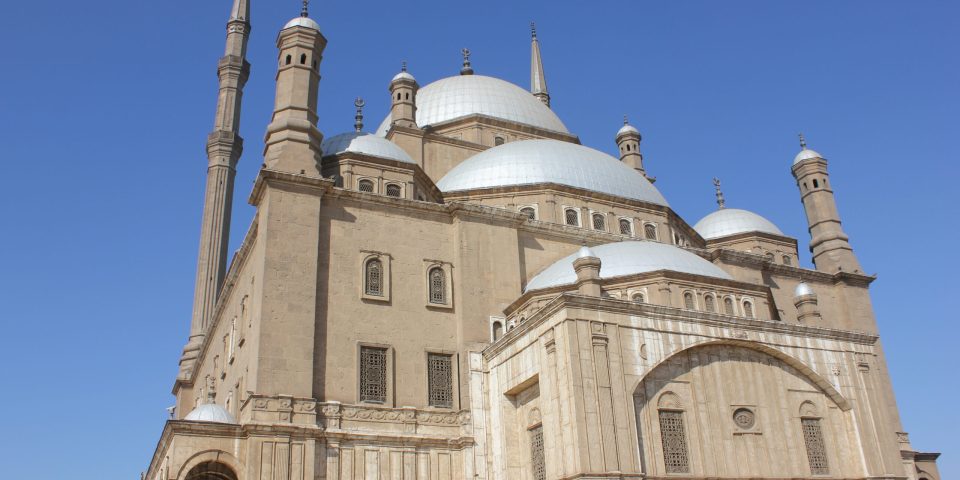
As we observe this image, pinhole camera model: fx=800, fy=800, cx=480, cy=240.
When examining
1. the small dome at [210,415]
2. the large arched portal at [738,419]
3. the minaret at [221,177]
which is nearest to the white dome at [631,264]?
the large arched portal at [738,419]

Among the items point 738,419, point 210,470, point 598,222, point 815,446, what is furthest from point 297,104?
point 815,446

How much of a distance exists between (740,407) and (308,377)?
29.8 feet

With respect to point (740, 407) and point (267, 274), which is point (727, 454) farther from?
point (267, 274)

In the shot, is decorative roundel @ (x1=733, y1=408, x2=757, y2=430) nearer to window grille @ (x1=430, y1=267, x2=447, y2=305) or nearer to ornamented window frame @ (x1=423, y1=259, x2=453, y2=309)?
ornamented window frame @ (x1=423, y1=259, x2=453, y2=309)

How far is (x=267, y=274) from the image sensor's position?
17.6 metres

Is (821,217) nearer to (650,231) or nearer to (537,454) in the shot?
(650,231)

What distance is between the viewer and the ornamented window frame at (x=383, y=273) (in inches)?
736

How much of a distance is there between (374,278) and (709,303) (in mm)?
8171

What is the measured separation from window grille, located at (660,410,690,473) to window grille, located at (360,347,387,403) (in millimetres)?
6155

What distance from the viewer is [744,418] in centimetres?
1652

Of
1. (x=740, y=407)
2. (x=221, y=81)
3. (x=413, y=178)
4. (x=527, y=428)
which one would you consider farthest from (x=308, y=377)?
(x=221, y=81)

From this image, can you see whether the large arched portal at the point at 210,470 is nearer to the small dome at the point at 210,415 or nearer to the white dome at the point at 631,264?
the small dome at the point at 210,415

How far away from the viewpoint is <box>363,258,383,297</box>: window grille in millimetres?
18875

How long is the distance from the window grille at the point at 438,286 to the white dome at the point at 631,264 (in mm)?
2041
